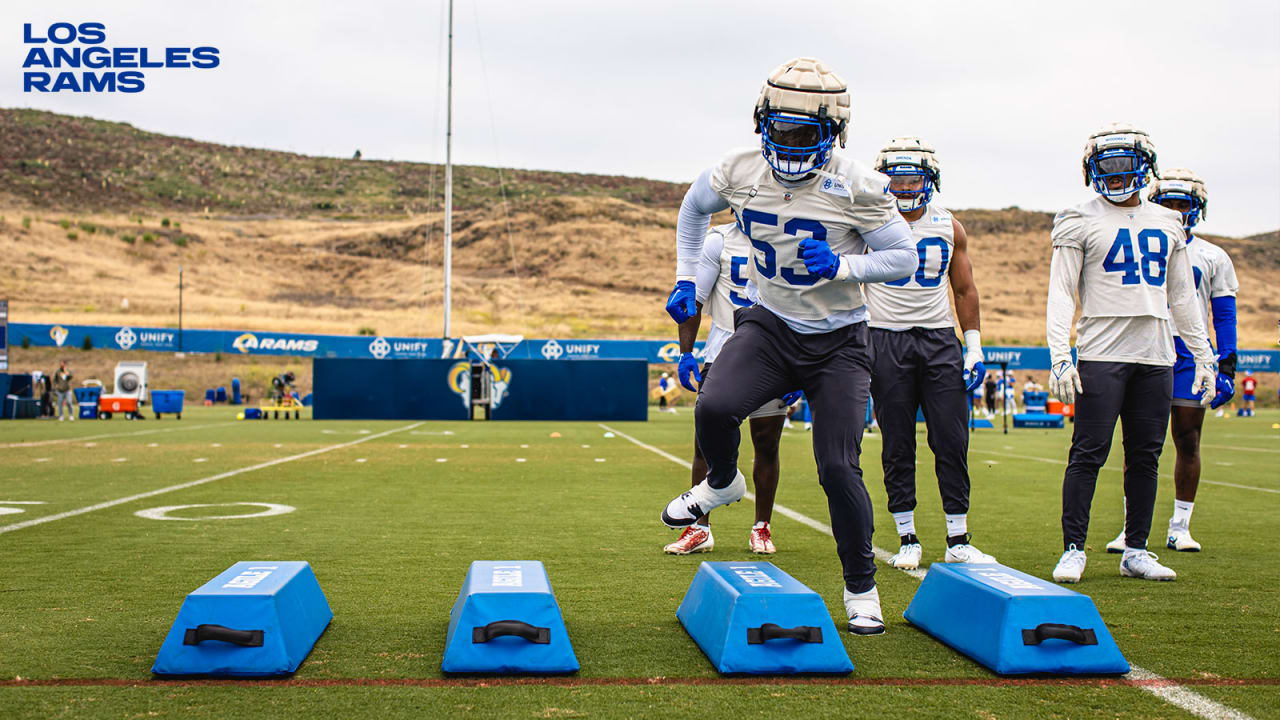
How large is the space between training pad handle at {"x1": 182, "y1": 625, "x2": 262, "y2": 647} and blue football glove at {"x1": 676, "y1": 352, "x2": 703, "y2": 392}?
2593mm

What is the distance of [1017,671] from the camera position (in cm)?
359

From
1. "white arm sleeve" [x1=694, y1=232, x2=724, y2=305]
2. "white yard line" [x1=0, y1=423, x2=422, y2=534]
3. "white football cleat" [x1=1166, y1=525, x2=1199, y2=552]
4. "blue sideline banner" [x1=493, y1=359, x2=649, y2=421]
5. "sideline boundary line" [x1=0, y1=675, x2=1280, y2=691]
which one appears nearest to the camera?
"sideline boundary line" [x1=0, y1=675, x2=1280, y2=691]

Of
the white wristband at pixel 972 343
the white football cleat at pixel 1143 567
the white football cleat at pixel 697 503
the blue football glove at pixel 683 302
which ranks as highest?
the blue football glove at pixel 683 302

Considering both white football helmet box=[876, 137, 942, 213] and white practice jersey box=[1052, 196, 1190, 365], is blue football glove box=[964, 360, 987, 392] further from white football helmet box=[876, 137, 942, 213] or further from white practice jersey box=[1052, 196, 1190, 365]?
white football helmet box=[876, 137, 942, 213]

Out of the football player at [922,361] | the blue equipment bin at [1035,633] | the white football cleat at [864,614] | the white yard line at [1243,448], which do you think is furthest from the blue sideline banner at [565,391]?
the blue equipment bin at [1035,633]

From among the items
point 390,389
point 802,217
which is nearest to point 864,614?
point 802,217

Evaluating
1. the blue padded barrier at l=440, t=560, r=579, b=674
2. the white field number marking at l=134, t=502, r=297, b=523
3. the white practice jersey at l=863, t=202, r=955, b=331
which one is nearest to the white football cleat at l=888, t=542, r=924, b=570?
the white practice jersey at l=863, t=202, r=955, b=331

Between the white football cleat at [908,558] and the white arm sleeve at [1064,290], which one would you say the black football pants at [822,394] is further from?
the white arm sleeve at [1064,290]

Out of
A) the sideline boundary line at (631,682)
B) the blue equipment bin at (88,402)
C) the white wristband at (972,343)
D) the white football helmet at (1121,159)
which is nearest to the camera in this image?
the sideline boundary line at (631,682)

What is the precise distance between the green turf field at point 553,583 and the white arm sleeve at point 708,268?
55.7 inches

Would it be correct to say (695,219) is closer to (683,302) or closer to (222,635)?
(683,302)

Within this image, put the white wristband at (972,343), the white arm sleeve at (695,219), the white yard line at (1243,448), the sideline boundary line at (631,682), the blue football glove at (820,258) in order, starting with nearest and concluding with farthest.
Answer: the sideline boundary line at (631,682) < the blue football glove at (820,258) < the white arm sleeve at (695,219) < the white wristband at (972,343) < the white yard line at (1243,448)

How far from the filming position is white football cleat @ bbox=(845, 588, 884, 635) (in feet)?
13.6

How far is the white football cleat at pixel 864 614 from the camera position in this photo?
415 centimetres
